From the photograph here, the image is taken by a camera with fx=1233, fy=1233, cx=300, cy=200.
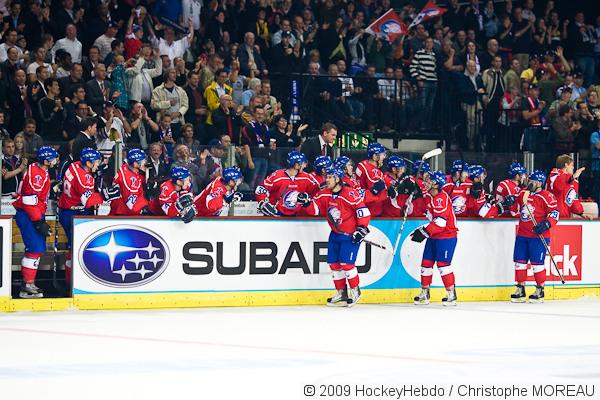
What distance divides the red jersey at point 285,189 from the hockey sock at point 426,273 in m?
1.66

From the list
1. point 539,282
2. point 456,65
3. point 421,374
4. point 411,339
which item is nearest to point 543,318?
point 539,282

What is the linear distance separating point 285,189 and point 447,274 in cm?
230

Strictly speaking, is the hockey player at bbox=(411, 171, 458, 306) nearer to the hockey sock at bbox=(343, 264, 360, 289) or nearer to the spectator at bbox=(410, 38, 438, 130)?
the hockey sock at bbox=(343, 264, 360, 289)

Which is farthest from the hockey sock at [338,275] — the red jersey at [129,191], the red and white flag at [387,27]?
the red and white flag at [387,27]

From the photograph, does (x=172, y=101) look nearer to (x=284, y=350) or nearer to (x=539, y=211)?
(x=539, y=211)

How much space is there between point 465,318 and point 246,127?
513cm

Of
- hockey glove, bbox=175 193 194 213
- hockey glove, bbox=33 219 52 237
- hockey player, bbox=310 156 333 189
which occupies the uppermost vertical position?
hockey player, bbox=310 156 333 189

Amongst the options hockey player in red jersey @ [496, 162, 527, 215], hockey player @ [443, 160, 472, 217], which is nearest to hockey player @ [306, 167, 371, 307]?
hockey player @ [443, 160, 472, 217]

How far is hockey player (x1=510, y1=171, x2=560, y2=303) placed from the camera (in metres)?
16.0

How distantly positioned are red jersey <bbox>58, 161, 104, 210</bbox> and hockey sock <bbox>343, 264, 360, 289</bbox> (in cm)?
307

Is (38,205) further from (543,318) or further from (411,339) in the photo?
(543,318)

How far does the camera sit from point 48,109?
53.9 ft

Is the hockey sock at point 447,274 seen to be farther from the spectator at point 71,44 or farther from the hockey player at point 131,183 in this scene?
the spectator at point 71,44

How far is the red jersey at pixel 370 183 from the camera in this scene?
52.8ft
